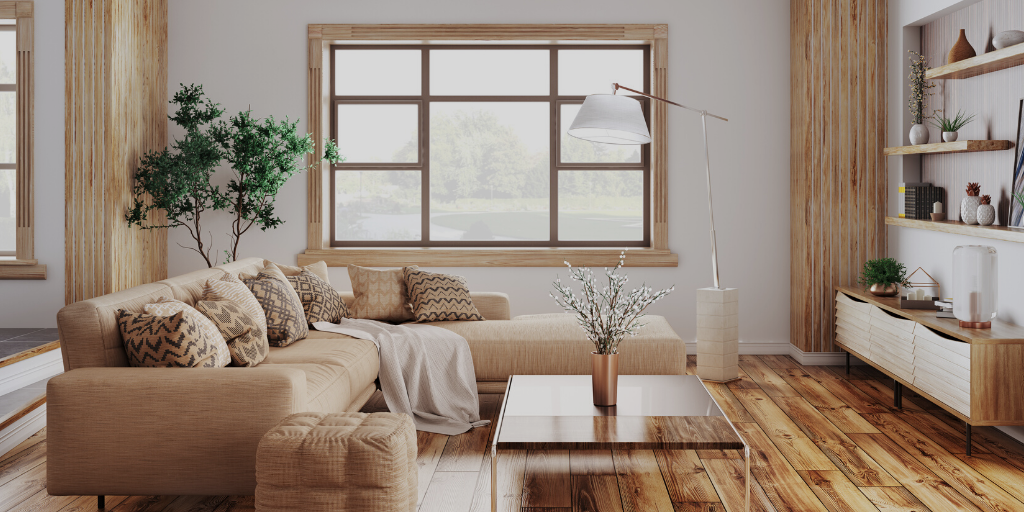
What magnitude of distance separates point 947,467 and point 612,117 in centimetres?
212

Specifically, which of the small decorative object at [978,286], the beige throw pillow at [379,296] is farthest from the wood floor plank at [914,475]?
the beige throw pillow at [379,296]

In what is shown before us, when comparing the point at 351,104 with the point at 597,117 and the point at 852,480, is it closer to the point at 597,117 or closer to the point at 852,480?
the point at 597,117

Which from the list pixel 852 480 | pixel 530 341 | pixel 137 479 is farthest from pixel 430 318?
pixel 852 480

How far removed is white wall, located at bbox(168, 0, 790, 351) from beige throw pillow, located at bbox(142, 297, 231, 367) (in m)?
2.80

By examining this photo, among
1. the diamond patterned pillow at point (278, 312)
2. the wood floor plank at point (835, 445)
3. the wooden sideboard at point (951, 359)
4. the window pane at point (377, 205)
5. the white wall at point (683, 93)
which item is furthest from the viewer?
the window pane at point (377, 205)

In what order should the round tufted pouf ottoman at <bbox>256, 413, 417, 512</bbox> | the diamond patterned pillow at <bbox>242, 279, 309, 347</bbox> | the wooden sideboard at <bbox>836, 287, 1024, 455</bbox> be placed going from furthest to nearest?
1. the diamond patterned pillow at <bbox>242, 279, 309, 347</bbox>
2. the wooden sideboard at <bbox>836, 287, 1024, 455</bbox>
3. the round tufted pouf ottoman at <bbox>256, 413, 417, 512</bbox>

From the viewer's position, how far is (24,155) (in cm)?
529

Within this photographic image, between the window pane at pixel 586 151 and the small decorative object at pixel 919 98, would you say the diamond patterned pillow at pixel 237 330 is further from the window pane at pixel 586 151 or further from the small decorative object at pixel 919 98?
the small decorative object at pixel 919 98

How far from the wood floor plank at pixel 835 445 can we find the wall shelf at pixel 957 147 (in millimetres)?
1652

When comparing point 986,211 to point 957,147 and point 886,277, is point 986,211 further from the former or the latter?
point 886,277

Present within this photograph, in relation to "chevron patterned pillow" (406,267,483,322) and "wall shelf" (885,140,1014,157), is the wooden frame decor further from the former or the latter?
"wall shelf" (885,140,1014,157)

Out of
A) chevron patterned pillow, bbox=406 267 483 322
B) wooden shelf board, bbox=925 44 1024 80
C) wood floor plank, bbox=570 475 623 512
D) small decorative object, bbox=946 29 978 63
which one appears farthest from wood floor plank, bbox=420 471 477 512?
small decorative object, bbox=946 29 978 63

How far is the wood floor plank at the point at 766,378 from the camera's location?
15.3ft

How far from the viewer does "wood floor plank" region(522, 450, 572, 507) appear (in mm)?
2916
